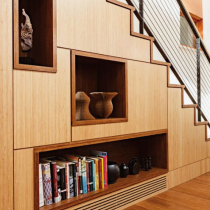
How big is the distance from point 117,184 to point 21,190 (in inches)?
37.2

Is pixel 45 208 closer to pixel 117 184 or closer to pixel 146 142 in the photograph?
pixel 117 184

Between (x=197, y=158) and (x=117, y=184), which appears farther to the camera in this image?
(x=197, y=158)

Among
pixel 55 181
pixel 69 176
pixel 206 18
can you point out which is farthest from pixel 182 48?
pixel 55 181

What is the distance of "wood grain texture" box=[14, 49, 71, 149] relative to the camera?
1696 millimetres

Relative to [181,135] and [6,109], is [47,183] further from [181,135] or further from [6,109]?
[181,135]

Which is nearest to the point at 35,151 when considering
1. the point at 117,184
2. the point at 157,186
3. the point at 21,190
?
the point at 21,190

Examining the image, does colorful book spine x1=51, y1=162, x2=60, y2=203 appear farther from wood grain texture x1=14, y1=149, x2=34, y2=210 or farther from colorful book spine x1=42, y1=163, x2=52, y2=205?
wood grain texture x1=14, y1=149, x2=34, y2=210

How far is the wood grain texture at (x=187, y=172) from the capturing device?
297cm

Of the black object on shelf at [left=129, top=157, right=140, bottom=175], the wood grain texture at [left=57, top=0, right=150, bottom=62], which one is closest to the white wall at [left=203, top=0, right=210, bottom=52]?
the wood grain texture at [left=57, top=0, right=150, bottom=62]

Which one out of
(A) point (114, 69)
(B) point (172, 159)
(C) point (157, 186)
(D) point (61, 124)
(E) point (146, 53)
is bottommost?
(C) point (157, 186)

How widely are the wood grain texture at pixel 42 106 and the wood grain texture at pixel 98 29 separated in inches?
6.5

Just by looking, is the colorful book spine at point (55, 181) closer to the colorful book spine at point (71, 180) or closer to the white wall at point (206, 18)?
the colorful book spine at point (71, 180)

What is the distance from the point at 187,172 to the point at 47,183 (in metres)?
1.94

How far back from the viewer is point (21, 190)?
170 centimetres
